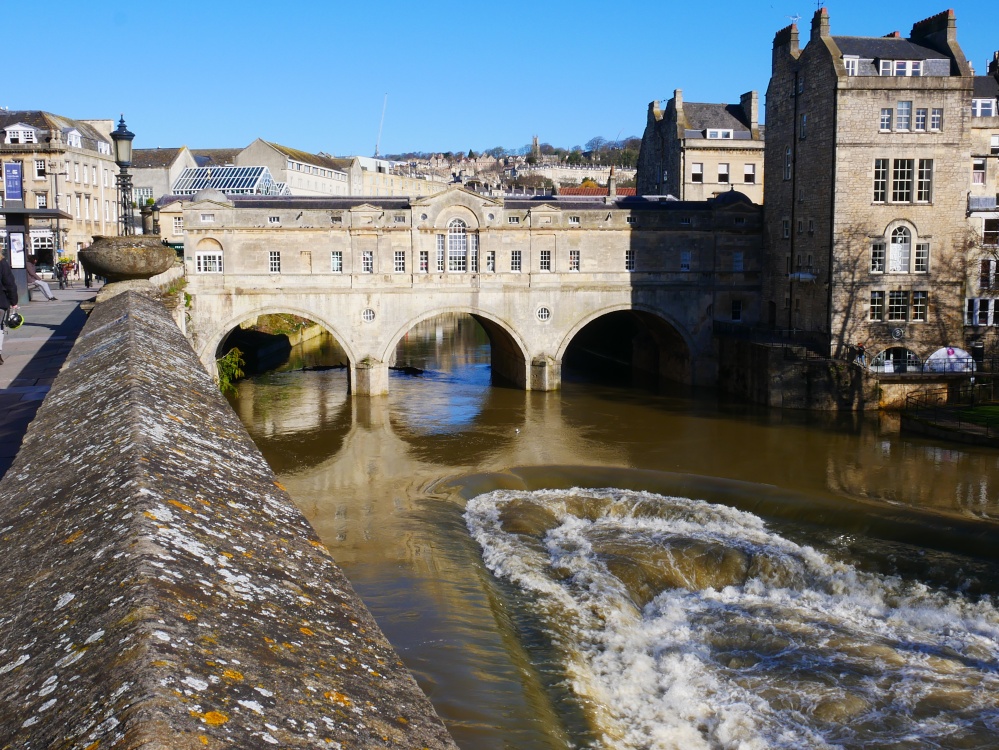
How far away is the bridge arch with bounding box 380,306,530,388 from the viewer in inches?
1645

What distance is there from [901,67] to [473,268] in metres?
19.5

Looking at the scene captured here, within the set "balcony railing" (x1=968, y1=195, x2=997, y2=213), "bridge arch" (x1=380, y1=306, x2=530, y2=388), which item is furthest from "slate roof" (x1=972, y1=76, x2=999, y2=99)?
"bridge arch" (x1=380, y1=306, x2=530, y2=388)

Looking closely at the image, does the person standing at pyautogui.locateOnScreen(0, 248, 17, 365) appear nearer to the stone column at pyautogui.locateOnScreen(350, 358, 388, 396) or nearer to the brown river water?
the brown river water

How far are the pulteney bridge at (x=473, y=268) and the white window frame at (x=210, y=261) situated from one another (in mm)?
49

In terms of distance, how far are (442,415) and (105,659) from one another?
113 ft

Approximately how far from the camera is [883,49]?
132 feet

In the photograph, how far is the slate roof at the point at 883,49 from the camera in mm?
39719

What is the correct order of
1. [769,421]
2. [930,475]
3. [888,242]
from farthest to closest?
[888,242]
[769,421]
[930,475]

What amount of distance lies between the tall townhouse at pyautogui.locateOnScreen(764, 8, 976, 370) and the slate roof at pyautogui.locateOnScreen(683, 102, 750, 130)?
1627 centimetres

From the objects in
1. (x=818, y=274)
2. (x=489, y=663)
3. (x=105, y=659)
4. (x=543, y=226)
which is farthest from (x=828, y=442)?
(x=105, y=659)

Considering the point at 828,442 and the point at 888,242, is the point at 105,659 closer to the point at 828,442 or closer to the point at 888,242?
the point at 828,442

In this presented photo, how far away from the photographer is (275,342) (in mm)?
53656

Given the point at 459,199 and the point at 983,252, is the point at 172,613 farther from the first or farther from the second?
the point at 983,252

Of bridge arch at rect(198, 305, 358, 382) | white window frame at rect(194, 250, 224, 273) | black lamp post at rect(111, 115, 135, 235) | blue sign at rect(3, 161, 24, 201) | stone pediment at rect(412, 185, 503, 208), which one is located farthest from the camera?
blue sign at rect(3, 161, 24, 201)
